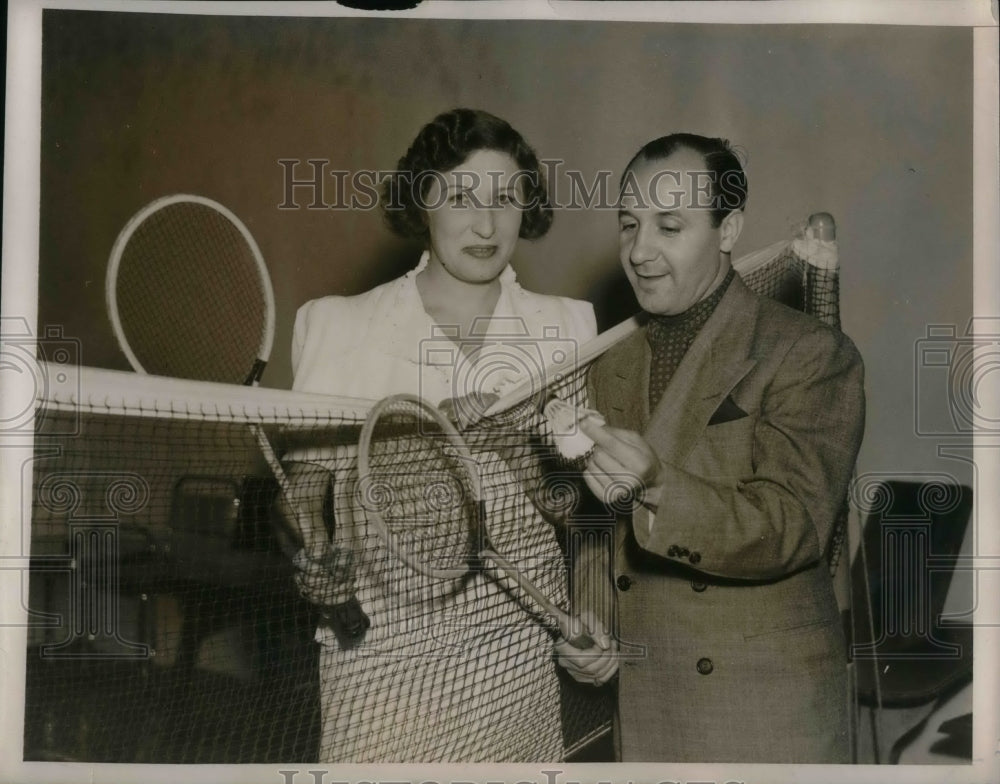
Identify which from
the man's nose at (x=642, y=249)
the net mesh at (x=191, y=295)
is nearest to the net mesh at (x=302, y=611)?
the net mesh at (x=191, y=295)

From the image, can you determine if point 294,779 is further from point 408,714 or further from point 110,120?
point 110,120

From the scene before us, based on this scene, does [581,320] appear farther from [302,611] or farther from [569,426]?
[302,611]

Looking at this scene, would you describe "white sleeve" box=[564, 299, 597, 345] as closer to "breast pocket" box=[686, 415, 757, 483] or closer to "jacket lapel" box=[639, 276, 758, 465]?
"jacket lapel" box=[639, 276, 758, 465]

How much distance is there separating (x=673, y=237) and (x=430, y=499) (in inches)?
27.9

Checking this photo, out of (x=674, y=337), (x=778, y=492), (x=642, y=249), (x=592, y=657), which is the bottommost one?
(x=592, y=657)

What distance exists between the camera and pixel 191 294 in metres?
1.97

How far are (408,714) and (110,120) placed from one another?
135 cm

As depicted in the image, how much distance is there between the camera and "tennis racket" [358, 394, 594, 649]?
1.91m

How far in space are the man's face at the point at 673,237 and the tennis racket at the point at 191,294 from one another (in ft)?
2.44

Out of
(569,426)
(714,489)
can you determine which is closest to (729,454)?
(714,489)

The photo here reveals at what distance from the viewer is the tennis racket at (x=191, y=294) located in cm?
195

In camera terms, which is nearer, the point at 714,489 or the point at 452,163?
the point at 714,489

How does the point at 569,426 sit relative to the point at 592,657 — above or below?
above

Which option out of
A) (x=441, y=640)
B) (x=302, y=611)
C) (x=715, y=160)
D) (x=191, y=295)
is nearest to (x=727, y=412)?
(x=715, y=160)
